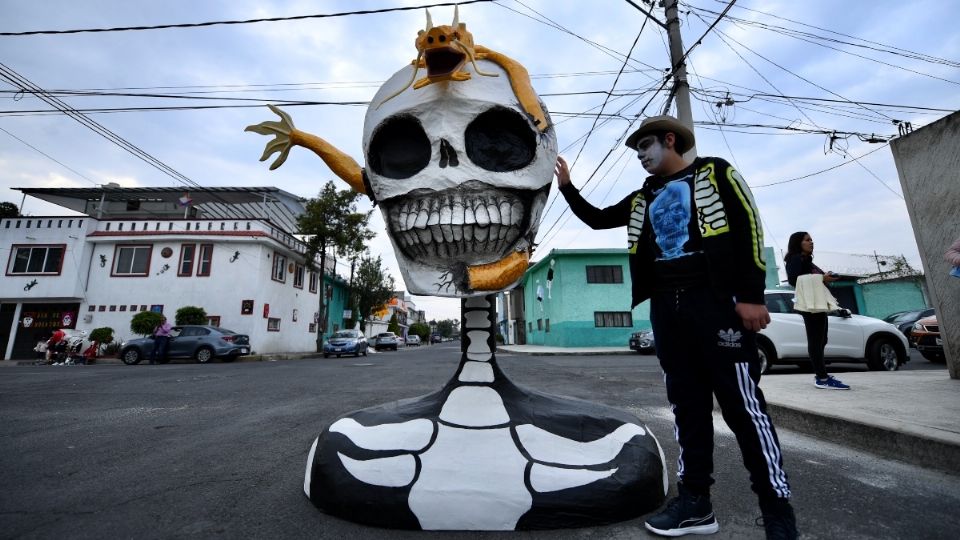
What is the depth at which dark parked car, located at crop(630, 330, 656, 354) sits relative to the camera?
14.1 m

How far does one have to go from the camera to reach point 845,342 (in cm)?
629

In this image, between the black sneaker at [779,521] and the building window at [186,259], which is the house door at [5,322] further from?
the black sneaker at [779,521]

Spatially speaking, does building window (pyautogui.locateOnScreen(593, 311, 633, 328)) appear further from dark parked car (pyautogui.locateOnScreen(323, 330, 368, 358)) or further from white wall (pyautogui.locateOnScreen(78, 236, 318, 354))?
white wall (pyautogui.locateOnScreen(78, 236, 318, 354))

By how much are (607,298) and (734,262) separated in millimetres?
19940

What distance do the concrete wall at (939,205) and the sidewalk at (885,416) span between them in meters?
0.70

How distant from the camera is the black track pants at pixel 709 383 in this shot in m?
1.34

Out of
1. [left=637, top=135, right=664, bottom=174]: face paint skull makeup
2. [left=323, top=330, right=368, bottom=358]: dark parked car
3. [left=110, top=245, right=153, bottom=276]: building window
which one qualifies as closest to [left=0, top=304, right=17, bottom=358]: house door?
[left=110, top=245, right=153, bottom=276]: building window

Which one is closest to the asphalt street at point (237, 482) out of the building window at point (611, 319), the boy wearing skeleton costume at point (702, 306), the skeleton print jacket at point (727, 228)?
the boy wearing skeleton costume at point (702, 306)

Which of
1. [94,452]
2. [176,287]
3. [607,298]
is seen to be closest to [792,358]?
[94,452]

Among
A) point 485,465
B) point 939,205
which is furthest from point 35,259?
point 939,205

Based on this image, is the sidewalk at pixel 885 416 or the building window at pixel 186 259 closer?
the sidewalk at pixel 885 416

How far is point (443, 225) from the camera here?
1564mm

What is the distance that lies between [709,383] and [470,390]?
35.1 inches

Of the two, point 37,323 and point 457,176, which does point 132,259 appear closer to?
point 37,323
